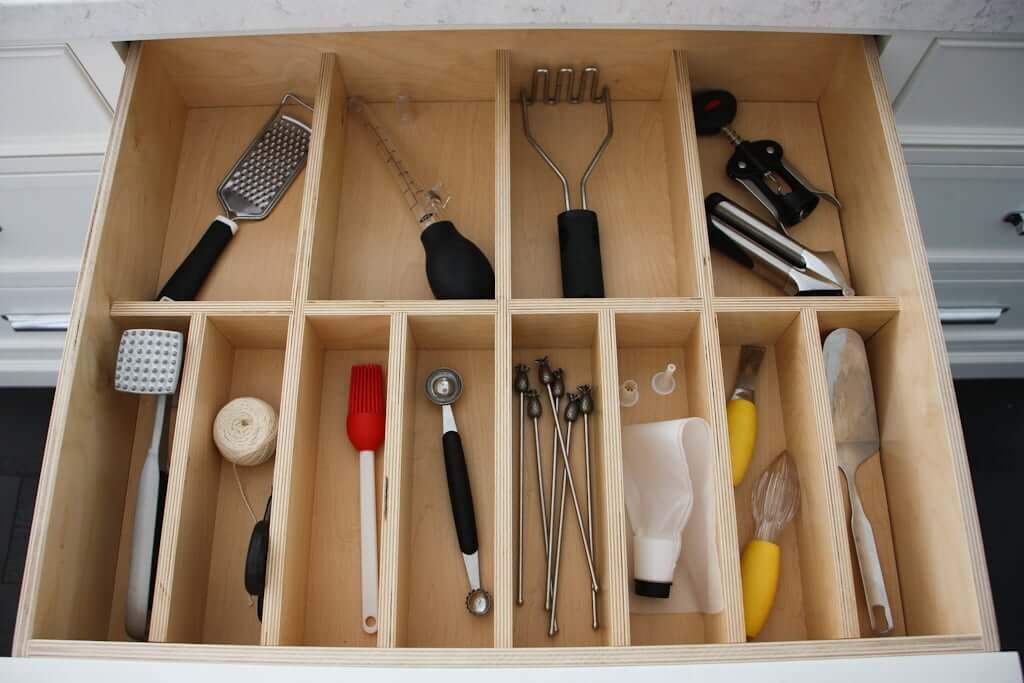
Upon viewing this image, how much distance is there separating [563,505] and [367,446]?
0.92 ft

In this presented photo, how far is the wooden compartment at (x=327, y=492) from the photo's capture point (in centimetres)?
96

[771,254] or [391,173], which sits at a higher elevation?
[391,173]

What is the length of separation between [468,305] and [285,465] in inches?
12.1

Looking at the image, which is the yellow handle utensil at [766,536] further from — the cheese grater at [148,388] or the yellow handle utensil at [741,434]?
the cheese grater at [148,388]

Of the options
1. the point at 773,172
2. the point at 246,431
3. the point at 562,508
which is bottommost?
the point at 562,508

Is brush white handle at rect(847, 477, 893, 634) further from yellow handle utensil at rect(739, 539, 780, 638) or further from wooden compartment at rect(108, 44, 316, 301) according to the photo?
wooden compartment at rect(108, 44, 316, 301)

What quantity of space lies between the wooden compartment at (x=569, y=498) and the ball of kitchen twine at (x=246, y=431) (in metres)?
0.33

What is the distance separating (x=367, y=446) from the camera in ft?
3.37

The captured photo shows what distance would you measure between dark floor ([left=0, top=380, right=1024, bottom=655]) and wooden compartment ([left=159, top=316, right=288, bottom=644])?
Answer: 4.06ft

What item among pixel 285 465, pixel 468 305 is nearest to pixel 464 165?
pixel 468 305

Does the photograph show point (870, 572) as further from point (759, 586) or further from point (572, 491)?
point (572, 491)

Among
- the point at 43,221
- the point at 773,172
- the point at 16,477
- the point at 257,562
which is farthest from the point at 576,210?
the point at 16,477

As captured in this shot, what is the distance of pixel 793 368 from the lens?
1.04m

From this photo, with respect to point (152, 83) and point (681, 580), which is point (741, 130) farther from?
point (152, 83)
